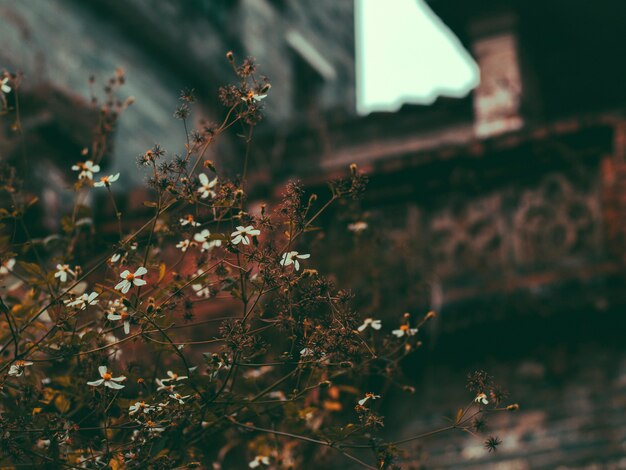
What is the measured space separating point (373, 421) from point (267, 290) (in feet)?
1.83

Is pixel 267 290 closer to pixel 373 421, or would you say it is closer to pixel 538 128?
pixel 373 421

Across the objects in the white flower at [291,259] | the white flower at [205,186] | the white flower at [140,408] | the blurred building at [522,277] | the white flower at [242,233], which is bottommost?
the white flower at [140,408]

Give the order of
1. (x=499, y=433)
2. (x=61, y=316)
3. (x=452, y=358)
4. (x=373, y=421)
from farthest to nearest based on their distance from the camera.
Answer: (x=452, y=358) < (x=499, y=433) < (x=61, y=316) < (x=373, y=421)

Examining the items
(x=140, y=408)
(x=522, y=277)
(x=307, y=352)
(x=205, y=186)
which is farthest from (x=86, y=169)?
(x=522, y=277)

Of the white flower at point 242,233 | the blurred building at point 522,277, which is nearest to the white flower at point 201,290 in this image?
the white flower at point 242,233

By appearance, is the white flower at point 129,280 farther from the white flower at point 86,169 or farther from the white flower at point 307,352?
the white flower at point 86,169

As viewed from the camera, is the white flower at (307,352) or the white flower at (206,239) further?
the white flower at (206,239)

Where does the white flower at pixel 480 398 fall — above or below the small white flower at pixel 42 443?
below

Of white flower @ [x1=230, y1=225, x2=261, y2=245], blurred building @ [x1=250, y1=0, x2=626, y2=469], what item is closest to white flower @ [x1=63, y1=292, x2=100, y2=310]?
white flower @ [x1=230, y1=225, x2=261, y2=245]

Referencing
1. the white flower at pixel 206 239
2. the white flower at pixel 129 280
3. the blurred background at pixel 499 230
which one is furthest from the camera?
the blurred background at pixel 499 230

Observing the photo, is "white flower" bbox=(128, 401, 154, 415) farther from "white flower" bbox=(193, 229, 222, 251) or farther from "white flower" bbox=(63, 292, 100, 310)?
"white flower" bbox=(193, 229, 222, 251)

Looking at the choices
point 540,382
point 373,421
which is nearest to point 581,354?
point 540,382

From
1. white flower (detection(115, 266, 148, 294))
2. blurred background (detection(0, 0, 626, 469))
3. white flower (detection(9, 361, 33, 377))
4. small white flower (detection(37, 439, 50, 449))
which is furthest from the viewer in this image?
blurred background (detection(0, 0, 626, 469))

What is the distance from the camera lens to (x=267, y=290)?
4281 mm
